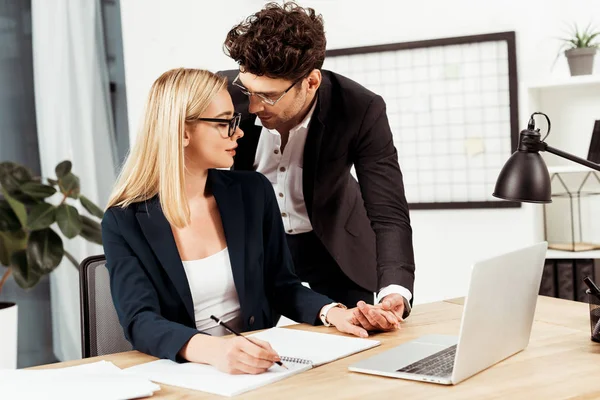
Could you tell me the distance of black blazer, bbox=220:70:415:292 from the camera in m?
2.07

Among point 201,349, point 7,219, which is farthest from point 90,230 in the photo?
point 201,349

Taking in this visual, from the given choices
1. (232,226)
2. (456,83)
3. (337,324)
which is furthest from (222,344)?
(456,83)

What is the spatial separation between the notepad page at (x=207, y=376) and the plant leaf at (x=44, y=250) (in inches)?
76.5

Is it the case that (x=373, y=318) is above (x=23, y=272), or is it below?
above

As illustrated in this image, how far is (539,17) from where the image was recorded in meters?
3.32

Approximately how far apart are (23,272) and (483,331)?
2.42 meters

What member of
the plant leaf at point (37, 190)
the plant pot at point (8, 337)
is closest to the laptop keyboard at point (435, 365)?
the plant pot at point (8, 337)

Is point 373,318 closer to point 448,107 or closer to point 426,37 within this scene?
point 448,107

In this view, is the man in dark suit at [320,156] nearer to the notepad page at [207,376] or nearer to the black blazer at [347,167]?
the black blazer at [347,167]

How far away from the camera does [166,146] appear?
5.78 feet

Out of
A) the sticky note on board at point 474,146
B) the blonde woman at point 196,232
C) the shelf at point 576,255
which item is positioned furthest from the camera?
the sticky note on board at point 474,146

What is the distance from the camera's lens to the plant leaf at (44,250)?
324 cm

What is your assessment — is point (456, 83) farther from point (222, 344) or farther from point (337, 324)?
point (222, 344)

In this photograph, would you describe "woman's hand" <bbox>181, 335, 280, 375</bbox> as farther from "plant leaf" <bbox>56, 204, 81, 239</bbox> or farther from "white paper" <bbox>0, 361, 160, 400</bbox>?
"plant leaf" <bbox>56, 204, 81, 239</bbox>
